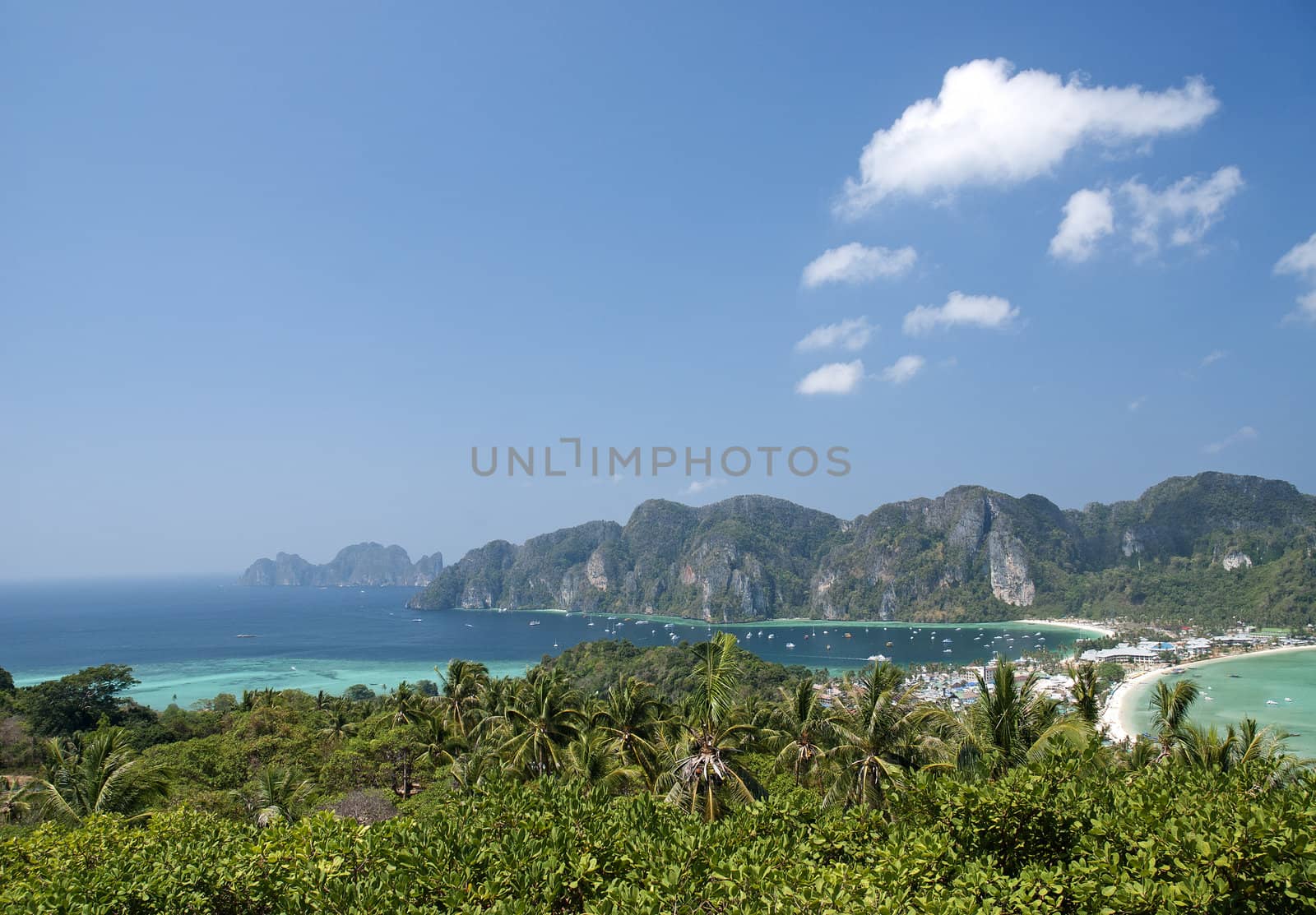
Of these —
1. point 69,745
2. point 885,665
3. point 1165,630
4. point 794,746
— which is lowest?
point 1165,630

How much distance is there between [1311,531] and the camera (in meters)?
132

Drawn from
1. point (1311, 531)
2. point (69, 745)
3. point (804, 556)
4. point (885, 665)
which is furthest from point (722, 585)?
point (885, 665)

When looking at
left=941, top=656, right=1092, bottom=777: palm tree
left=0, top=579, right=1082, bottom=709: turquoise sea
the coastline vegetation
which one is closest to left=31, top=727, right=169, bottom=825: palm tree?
the coastline vegetation

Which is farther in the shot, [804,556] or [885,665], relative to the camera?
[804,556]

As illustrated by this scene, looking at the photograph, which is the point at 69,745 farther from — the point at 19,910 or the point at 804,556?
the point at 804,556

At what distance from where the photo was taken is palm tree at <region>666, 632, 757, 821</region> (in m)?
11.6

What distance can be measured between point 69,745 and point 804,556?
17884 centimetres

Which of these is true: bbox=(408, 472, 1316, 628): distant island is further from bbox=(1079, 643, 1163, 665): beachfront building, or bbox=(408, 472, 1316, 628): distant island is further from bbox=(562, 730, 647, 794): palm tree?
bbox=(562, 730, 647, 794): palm tree

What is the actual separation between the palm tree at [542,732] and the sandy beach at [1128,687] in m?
26.7

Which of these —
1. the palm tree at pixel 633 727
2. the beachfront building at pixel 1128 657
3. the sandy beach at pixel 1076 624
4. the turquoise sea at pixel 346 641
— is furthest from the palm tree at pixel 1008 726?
the sandy beach at pixel 1076 624

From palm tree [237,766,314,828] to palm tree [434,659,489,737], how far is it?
6.85m

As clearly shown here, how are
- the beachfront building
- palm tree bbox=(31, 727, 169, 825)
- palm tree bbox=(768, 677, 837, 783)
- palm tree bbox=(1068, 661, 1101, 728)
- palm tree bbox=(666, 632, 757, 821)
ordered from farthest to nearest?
the beachfront building, palm tree bbox=(1068, 661, 1101, 728), palm tree bbox=(768, 677, 837, 783), palm tree bbox=(31, 727, 169, 825), palm tree bbox=(666, 632, 757, 821)

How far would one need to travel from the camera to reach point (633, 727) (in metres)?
15.8

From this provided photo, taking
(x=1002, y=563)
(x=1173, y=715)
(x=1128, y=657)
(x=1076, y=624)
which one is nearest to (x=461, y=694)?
(x=1173, y=715)
